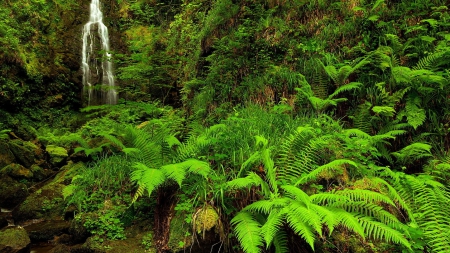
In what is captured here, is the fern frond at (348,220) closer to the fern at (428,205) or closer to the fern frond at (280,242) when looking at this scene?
the fern frond at (280,242)

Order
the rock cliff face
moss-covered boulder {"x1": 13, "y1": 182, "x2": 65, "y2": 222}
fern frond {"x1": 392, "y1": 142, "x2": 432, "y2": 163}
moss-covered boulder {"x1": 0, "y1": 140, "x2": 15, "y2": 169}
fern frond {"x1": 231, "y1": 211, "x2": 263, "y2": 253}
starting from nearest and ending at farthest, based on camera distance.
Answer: fern frond {"x1": 231, "y1": 211, "x2": 263, "y2": 253}, fern frond {"x1": 392, "y1": 142, "x2": 432, "y2": 163}, moss-covered boulder {"x1": 13, "y1": 182, "x2": 65, "y2": 222}, moss-covered boulder {"x1": 0, "y1": 140, "x2": 15, "y2": 169}, the rock cliff face

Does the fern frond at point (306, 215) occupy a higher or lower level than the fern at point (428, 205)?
higher

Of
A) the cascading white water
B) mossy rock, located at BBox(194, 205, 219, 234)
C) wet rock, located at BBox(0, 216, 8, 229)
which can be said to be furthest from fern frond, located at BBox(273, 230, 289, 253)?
the cascading white water

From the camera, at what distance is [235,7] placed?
8.19m

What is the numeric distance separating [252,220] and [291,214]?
0.44 meters

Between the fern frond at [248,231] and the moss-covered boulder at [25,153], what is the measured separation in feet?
25.2

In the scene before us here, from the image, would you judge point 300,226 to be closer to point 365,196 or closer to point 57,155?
point 365,196

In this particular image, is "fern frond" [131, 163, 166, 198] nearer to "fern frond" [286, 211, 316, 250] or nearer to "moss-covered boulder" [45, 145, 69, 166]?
"fern frond" [286, 211, 316, 250]

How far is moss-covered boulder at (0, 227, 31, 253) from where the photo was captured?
14.9 feet

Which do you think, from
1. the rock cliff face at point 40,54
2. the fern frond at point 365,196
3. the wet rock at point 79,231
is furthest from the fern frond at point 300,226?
the rock cliff face at point 40,54

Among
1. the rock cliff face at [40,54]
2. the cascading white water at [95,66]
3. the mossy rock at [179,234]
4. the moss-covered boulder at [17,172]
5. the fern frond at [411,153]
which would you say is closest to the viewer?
the mossy rock at [179,234]

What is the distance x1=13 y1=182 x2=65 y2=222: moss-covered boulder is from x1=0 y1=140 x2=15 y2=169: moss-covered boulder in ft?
6.46

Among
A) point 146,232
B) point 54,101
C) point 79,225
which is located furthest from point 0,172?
point 54,101

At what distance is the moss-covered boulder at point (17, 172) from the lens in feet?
24.6
